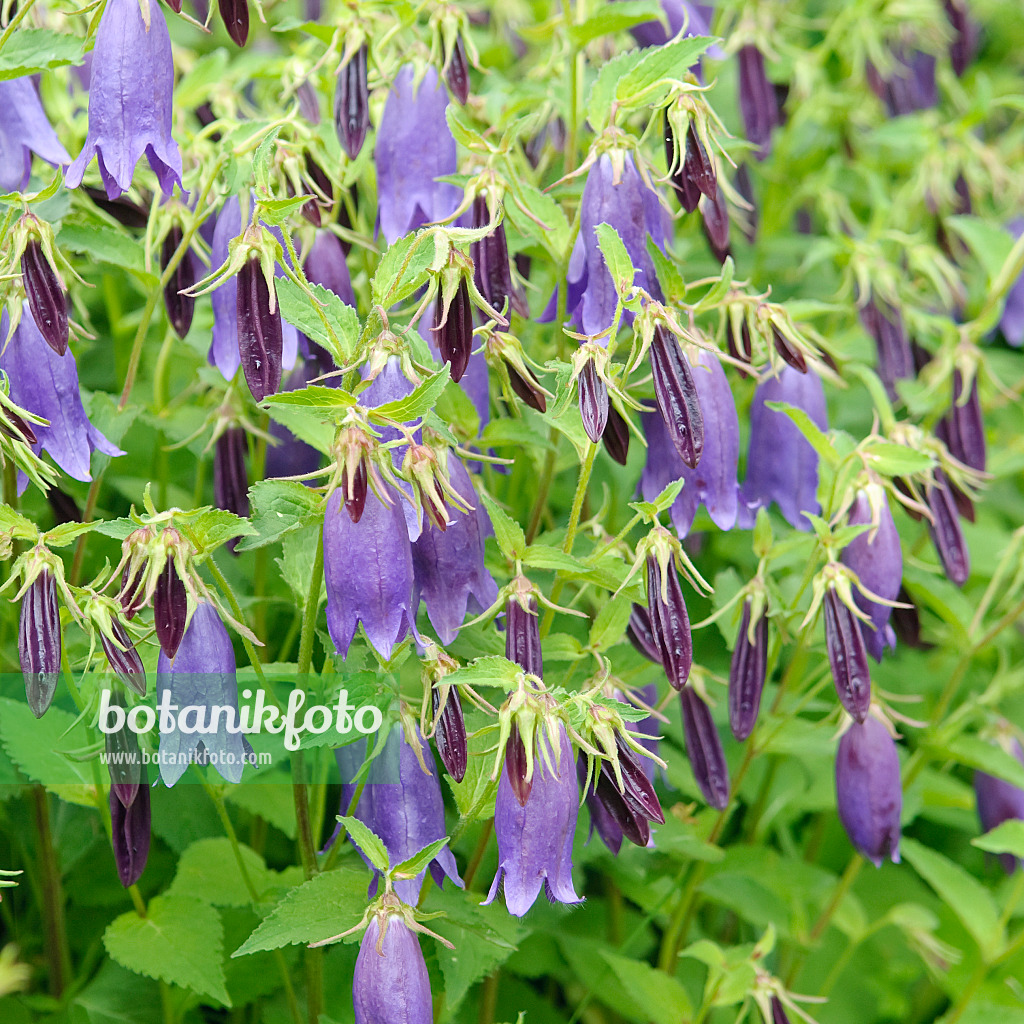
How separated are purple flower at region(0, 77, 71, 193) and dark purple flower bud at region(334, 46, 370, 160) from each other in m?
0.48

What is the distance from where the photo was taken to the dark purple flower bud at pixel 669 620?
1.63m

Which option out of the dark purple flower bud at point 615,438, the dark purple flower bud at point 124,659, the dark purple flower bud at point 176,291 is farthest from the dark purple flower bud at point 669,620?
the dark purple flower bud at point 176,291

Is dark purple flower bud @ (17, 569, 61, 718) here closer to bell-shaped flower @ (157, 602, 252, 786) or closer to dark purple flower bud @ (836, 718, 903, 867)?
bell-shaped flower @ (157, 602, 252, 786)

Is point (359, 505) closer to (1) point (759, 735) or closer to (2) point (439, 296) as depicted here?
(2) point (439, 296)

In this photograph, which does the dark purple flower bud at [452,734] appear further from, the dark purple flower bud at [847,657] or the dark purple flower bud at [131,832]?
the dark purple flower bud at [847,657]

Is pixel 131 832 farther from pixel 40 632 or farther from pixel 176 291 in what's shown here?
pixel 176 291

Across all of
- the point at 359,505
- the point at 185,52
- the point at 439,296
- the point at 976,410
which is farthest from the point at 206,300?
the point at 976,410

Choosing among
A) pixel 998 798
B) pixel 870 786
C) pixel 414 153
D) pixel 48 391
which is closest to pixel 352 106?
pixel 414 153

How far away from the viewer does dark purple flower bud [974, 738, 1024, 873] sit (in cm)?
257

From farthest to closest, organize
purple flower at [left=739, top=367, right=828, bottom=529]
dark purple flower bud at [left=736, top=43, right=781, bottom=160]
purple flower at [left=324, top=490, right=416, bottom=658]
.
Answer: dark purple flower bud at [left=736, top=43, right=781, bottom=160] → purple flower at [left=739, top=367, right=828, bottom=529] → purple flower at [left=324, top=490, right=416, bottom=658]

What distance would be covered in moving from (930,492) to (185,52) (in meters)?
2.08

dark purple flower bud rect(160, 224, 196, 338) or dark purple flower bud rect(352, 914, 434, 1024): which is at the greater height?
dark purple flower bud rect(160, 224, 196, 338)

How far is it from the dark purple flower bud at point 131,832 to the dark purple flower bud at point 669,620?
81cm

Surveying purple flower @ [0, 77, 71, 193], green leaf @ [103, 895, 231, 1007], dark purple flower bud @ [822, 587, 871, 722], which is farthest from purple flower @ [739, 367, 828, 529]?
purple flower @ [0, 77, 71, 193]
